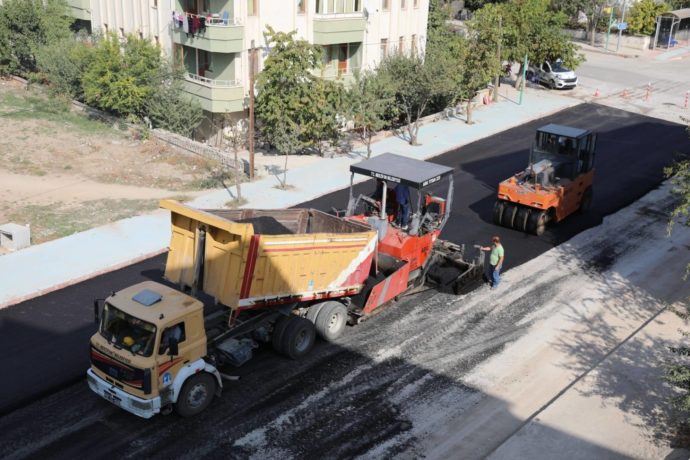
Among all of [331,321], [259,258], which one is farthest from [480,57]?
[259,258]

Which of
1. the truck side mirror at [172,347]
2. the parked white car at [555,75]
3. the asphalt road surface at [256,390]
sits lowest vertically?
the asphalt road surface at [256,390]

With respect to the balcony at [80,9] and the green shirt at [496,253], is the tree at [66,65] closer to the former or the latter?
the balcony at [80,9]

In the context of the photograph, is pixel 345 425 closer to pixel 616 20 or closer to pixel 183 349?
pixel 183 349

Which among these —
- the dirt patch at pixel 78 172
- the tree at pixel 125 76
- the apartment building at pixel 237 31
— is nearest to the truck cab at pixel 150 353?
the dirt patch at pixel 78 172

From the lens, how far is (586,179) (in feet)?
81.3

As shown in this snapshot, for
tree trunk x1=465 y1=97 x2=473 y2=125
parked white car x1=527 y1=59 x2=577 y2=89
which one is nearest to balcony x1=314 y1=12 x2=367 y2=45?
tree trunk x1=465 y1=97 x2=473 y2=125

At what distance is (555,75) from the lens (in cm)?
4519

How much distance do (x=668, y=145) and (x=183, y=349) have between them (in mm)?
28097

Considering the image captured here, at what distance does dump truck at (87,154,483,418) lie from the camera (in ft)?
43.6

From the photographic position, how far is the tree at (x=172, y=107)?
1334 inches

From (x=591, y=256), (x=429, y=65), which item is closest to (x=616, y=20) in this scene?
(x=429, y=65)

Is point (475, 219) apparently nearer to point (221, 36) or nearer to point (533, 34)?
point (221, 36)

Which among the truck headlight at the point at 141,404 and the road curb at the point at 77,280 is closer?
the truck headlight at the point at 141,404

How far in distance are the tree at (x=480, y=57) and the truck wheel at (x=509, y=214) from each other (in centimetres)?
1444
